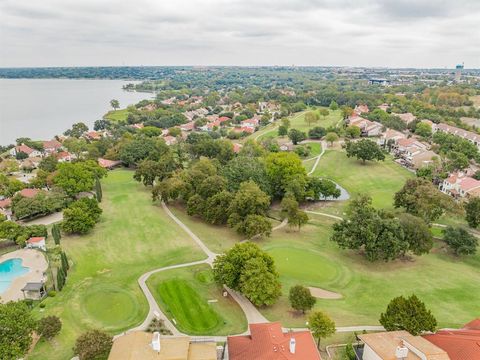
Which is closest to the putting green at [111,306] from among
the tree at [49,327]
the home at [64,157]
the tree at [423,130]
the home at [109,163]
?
the tree at [49,327]

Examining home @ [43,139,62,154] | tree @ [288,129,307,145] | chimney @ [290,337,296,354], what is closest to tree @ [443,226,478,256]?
chimney @ [290,337,296,354]

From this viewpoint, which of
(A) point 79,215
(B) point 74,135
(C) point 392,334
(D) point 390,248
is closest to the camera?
(C) point 392,334

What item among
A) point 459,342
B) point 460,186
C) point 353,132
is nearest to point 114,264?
point 459,342

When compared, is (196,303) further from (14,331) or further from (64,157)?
(64,157)

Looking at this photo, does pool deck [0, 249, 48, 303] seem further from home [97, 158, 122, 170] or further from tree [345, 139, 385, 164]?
tree [345, 139, 385, 164]

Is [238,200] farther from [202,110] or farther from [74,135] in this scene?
[202,110]

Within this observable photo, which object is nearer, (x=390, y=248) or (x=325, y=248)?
(x=390, y=248)

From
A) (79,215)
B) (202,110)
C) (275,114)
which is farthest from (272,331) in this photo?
(202,110)

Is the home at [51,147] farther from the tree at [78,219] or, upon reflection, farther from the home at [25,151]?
the tree at [78,219]
